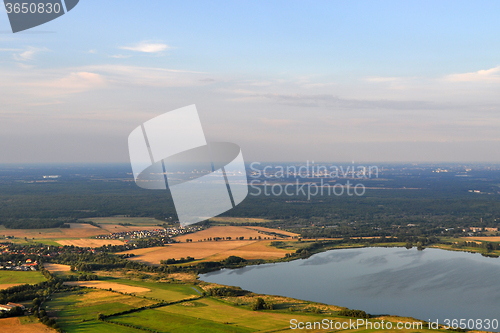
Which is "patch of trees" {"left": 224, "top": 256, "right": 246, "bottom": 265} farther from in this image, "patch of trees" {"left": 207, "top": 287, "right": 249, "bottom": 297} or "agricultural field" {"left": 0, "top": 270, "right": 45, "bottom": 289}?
"agricultural field" {"left": 0, "top": 270, "right": 45, "bottom": 289}

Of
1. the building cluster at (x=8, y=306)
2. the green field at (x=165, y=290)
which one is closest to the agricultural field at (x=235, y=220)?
the green field at (x=165, y=290)

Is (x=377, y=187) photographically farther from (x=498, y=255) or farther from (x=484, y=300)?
(x=484, y=300)

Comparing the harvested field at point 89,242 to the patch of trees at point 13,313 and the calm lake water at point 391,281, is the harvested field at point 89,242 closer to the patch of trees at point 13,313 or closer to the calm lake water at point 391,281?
the calm lake water at point 391,281

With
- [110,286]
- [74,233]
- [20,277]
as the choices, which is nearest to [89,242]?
[74,233]

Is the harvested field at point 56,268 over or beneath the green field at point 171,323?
over

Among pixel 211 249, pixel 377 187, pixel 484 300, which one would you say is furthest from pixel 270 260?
pixel 377 187

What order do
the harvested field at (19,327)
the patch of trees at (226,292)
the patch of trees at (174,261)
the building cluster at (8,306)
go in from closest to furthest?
the harvested field at (19,327)
the building cluster at (8,306)
the patch of trees at (226,292)
the patch of trees at (174,261)
